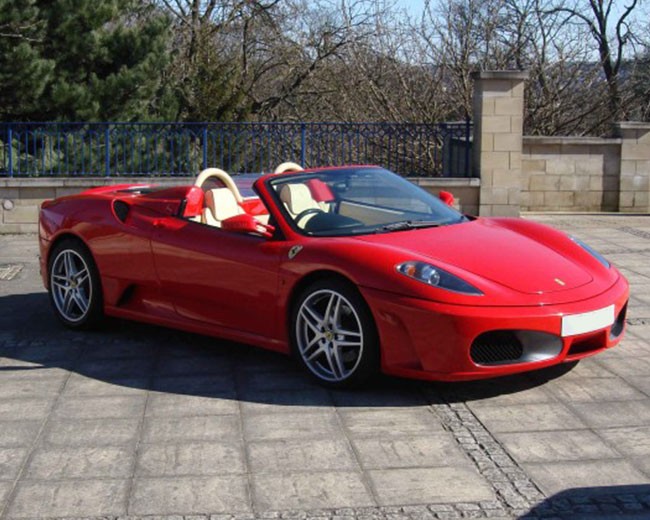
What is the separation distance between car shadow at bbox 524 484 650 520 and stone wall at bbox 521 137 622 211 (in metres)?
11.7

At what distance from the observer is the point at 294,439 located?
16.3ft

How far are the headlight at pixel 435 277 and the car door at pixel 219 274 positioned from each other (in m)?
0.90

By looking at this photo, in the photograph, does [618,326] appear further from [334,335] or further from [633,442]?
[334,335]

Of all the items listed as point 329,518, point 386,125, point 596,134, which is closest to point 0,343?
point 329,518

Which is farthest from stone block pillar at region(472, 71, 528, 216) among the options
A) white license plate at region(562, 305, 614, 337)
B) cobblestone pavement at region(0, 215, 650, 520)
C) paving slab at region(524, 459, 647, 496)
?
paving slab at region(524, 459, 647, 496)

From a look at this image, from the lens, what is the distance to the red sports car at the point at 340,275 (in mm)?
5395

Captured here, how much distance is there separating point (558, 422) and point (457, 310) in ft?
2.49

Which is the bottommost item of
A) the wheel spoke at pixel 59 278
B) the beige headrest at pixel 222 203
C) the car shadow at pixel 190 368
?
the car shadow at pixel 190 368

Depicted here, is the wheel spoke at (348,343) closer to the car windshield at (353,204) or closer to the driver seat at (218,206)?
the car windshield at (353,204)

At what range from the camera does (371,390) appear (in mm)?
5730

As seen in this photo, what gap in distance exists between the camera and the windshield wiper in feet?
20.5

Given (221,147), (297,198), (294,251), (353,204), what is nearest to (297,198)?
(297,198)

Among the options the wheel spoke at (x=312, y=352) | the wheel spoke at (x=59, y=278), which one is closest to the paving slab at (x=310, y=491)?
the wheel spoke at (x=312, y=352)

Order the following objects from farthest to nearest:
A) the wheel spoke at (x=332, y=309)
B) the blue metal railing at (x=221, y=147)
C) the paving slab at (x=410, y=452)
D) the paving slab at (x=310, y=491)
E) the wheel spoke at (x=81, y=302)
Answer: the blue metal railing at (x=221, y=147) → the wheel spoke at (x=81, y=302) → the wheel spoke at (x=332, y=309) → the paving slab at (x=410, y=452) → the paving slab at (x=310, y=491)
